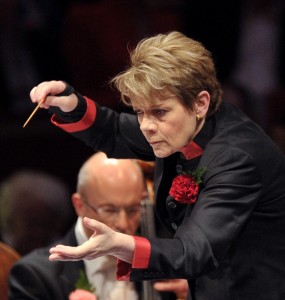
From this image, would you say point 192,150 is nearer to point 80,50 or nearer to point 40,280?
point 40,280

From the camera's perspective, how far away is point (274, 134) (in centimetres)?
527

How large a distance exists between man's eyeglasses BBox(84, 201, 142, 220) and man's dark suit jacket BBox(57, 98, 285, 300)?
2.40ft

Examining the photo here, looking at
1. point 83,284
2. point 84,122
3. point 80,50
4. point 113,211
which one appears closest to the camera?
point 84,122

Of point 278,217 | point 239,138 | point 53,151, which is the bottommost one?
point 53,151

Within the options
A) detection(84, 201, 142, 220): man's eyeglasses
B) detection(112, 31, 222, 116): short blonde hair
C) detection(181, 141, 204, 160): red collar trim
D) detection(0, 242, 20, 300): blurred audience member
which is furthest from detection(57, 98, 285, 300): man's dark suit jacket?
detection(0, 242, 20, 300): blurred audience member

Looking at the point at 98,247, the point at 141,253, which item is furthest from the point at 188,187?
the point at 98,247

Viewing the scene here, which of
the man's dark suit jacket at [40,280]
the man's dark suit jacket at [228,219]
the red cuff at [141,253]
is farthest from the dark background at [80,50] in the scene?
the red cuff at [141,253]

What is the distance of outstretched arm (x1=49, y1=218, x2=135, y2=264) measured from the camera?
8.42 feet

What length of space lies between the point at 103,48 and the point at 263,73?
1.00m

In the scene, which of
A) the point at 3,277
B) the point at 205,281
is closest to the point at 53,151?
the point at 3,277

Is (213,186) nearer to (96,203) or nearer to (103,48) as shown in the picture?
(96,203)

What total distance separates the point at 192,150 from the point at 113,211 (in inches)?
37.5

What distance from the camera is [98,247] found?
102 inches

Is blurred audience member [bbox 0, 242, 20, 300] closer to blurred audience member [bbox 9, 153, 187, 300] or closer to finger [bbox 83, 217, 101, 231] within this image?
blurred audience member [bbox 9, 153, 187, 300]
